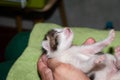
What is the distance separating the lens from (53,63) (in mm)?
1118

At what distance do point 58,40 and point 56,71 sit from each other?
138 mm

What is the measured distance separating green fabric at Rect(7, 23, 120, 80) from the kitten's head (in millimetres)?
154

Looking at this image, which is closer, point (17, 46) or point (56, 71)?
point (56, 71)

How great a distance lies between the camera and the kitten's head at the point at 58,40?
3.67 ft

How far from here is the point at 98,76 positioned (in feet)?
3.48

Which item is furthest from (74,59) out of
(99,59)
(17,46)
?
(17,46)

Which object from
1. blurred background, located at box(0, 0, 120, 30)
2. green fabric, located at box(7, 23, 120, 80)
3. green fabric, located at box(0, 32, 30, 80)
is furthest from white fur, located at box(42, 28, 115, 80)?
blurred background, located at box(0, 0, 120, 30)

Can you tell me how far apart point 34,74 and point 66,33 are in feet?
0.85

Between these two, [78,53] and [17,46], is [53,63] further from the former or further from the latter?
[17,46]

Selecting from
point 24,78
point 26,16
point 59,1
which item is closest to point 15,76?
point 24,78

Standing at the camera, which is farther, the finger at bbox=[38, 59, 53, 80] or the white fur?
the finger at bbox=[38, 59, 53, 80]

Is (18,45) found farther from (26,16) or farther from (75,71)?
(26,16)

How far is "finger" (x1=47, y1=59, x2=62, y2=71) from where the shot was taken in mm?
1091

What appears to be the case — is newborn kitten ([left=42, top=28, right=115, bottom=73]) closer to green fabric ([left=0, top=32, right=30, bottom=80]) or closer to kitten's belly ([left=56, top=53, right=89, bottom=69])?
kitten's belly ([left=56, top=53, right=89, bottom=69])
